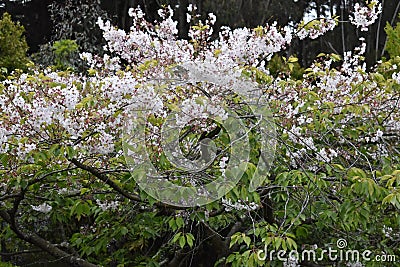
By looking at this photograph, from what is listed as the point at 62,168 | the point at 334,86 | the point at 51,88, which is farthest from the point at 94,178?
the point at 334,86

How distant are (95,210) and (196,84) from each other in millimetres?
965

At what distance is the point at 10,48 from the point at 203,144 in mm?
5736

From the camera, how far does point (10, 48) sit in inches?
296

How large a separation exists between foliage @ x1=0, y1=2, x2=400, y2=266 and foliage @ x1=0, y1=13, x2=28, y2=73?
13.5 ft

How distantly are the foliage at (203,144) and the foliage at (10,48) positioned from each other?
4.11 metres

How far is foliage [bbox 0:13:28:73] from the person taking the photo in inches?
285

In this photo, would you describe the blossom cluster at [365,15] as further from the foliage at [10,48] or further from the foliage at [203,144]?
the foliage at [10,48]

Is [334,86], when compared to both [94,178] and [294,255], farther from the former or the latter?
[94,178]

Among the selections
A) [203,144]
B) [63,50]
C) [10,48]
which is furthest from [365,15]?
[10,48]

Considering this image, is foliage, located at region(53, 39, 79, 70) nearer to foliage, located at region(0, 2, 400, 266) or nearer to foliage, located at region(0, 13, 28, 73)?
foliage, located at region(0, 13, 28, 73)

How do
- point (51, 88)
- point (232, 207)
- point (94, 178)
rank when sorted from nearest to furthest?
point (51, 88) → point (232, 207) → point (94, 178)

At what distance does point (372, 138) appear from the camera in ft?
9.85

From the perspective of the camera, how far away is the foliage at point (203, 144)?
2.36 m

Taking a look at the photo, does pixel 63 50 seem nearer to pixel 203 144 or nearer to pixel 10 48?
pixel 10 48
